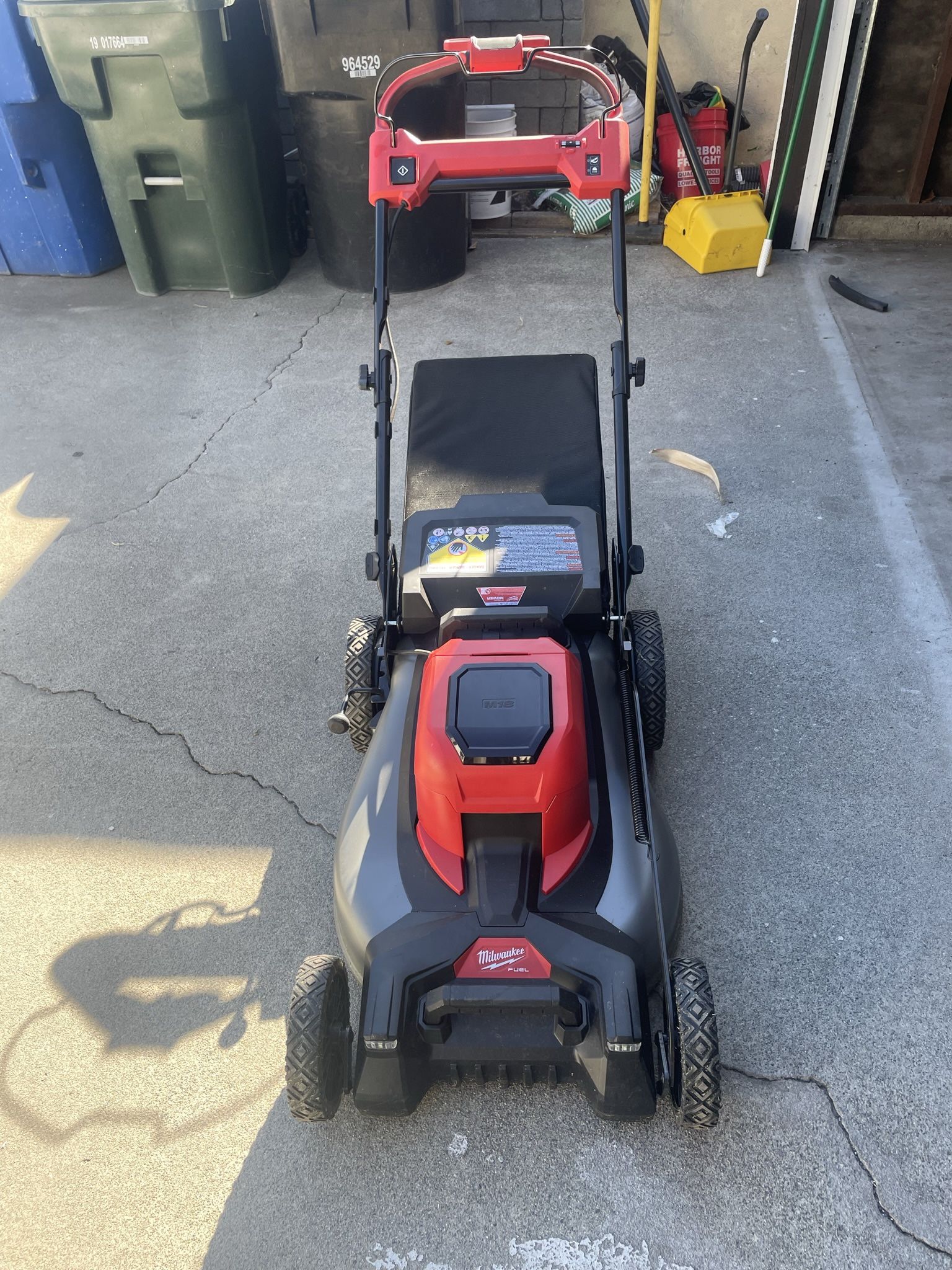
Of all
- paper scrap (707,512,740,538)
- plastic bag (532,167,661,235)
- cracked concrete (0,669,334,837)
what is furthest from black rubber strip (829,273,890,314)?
cracked concrete (0,669,334,837)

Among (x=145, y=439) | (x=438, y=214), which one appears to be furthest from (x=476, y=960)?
(x=438, y=214)

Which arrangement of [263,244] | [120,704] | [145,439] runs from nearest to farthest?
1. [120,704]
2. [145,439]
3. [263,244]

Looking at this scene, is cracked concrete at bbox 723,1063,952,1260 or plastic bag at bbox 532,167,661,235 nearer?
cracked concrete at bbox 723,1063,952,1260

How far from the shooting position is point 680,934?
2121 mm

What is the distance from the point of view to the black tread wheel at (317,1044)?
175 centimetres

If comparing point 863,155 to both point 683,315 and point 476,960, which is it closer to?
point 683,315

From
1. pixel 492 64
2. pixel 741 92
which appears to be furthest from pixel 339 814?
pixel 741 92

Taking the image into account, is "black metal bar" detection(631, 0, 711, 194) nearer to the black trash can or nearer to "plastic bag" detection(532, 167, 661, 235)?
"plastic bag" detection(532, 167, 661, 235)

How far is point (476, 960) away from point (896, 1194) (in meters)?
0.91

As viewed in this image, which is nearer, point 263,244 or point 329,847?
point 329,847

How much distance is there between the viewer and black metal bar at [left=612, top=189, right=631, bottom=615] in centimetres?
242

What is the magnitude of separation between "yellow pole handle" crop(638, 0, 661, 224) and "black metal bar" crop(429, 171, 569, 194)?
10.3 ft

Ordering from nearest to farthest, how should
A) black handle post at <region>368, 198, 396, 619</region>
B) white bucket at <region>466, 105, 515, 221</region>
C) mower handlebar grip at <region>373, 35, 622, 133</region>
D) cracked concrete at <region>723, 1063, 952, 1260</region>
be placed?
1. cracked concrete at <region>723, 1063, 952, 1260</region>
2. mower handlebar grip at <region>373, 35, 622, 133</region>
3. black handle post at <region>368, 198, 396, 619</region>
4. white bucket at <region>466, 105, 515, 221</region>

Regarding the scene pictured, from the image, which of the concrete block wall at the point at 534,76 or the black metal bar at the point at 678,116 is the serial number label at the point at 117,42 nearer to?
the concrete block wall at the point at 534,76
